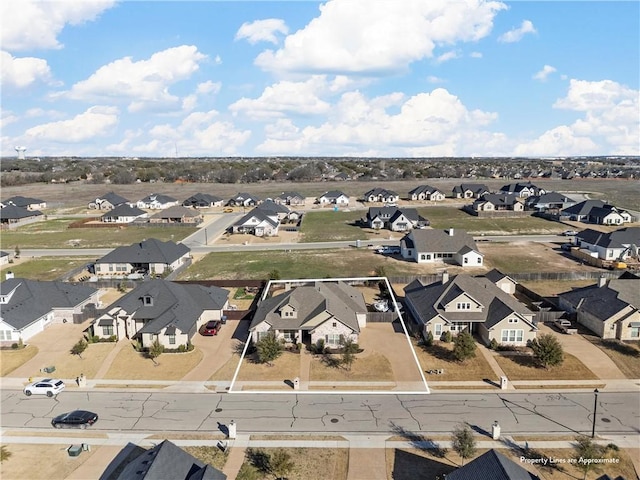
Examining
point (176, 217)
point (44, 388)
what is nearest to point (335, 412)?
point (44, 388)

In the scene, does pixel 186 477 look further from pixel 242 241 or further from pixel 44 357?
pixel 242 241

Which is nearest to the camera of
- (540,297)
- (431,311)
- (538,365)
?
(538,365)

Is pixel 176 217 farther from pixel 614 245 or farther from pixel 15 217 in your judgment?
pixel 614 245

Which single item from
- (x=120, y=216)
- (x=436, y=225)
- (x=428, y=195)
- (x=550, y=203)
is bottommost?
(x=436, y=225)

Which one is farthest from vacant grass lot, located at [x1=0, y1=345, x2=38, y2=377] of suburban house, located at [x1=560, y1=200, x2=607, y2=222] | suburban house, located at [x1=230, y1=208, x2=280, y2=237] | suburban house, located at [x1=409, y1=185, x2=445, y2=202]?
suburban house, located at [x1=409, y1=185, x2=445, y2=202]

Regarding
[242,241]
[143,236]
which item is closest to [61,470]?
[242,241]

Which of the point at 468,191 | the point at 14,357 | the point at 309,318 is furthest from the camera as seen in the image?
the point at 468,191

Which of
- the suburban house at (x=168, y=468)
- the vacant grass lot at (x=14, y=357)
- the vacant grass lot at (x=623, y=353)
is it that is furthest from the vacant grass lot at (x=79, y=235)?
the vacant grass lot at (x=623, y=353)
